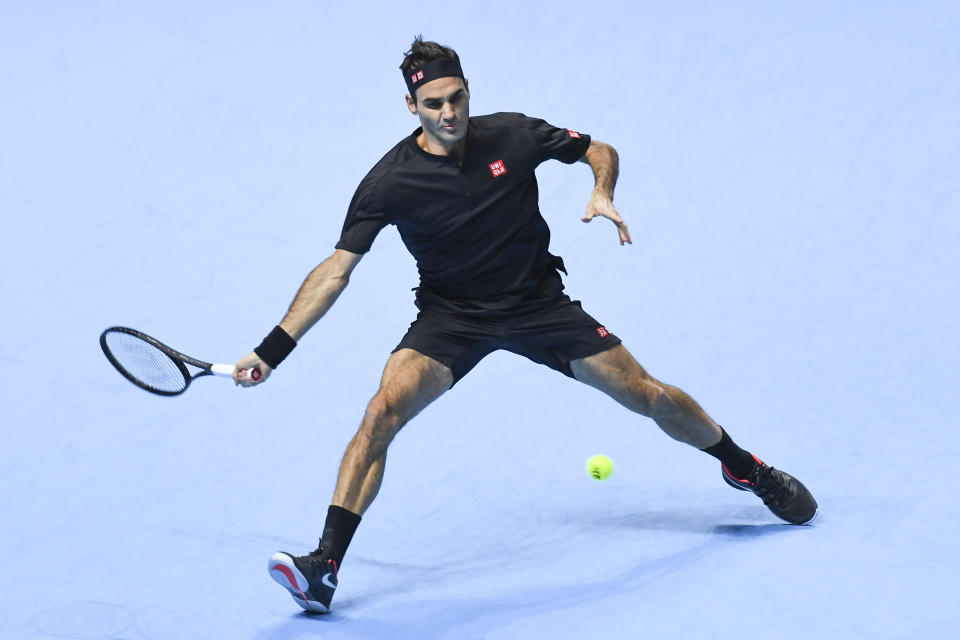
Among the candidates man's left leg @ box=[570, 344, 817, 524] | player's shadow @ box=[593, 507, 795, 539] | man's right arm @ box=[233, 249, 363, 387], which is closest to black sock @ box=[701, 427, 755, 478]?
man's left leg @ box=[570, 344, 817, 524]

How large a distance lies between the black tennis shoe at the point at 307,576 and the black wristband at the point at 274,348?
57 centimetres

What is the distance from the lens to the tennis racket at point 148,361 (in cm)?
400

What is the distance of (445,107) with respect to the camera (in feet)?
12.7

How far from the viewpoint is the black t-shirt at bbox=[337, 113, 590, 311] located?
3.93 metres

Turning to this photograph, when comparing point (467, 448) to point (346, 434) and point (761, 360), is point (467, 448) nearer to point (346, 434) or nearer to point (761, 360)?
point (346, 434)

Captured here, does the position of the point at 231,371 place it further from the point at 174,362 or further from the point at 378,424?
the point at 378,424

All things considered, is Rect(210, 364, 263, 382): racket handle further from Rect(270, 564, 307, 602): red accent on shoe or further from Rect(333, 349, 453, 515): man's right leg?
Rect(270, 564, 307, 602): red accent on shoe

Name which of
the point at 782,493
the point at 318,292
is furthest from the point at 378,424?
the point at 782,493

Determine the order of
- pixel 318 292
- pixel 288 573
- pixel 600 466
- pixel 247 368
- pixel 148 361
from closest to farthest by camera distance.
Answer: pixel 288 573 < pixel 247 368 < pixel 318 292 < pixel 148 361 < pixel 600 466

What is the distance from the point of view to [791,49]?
693 centimetres

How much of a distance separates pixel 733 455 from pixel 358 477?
1.31 metres

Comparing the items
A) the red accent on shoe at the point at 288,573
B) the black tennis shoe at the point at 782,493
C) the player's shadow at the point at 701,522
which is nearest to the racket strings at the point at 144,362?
the red accent on shoe at the point at 288,573

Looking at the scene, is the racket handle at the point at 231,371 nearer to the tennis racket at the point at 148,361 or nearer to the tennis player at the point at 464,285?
the tennis player at the point at 464,285

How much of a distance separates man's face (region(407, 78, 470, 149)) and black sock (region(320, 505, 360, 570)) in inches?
47.1
